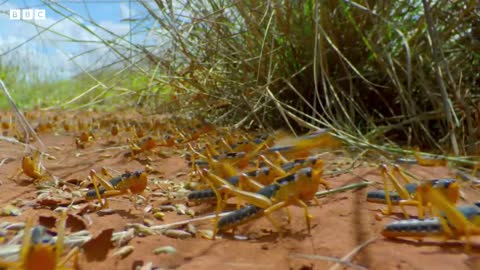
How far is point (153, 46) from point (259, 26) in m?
1.02

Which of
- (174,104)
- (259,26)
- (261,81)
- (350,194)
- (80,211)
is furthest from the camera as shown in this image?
(174,104)

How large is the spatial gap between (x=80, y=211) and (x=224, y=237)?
1.89 feet

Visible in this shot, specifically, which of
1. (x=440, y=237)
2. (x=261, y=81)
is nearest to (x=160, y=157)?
(x=261, y=81)

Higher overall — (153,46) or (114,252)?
(153,46)

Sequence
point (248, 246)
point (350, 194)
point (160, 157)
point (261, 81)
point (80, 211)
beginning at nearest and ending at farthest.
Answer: point (248, 246) < point (80, 211) < point (350, 194) < point (160, 157) < point (261, 81)

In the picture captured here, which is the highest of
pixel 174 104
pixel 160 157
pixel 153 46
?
pixel 153 46

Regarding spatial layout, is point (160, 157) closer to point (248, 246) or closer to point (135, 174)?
point (135, 174)

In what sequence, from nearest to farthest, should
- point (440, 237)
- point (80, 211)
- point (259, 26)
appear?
point (440, 237), point (80, 211), point (259, 26)

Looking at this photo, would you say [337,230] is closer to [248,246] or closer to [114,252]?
[248,246]

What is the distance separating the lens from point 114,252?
107 centimetres

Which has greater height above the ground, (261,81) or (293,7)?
(293,7)

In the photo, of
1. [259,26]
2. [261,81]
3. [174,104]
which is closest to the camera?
[259,26]

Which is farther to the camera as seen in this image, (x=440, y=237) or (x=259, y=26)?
(x=259, y=26)

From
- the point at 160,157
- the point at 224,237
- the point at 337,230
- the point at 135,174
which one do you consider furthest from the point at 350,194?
the point at 160,157
